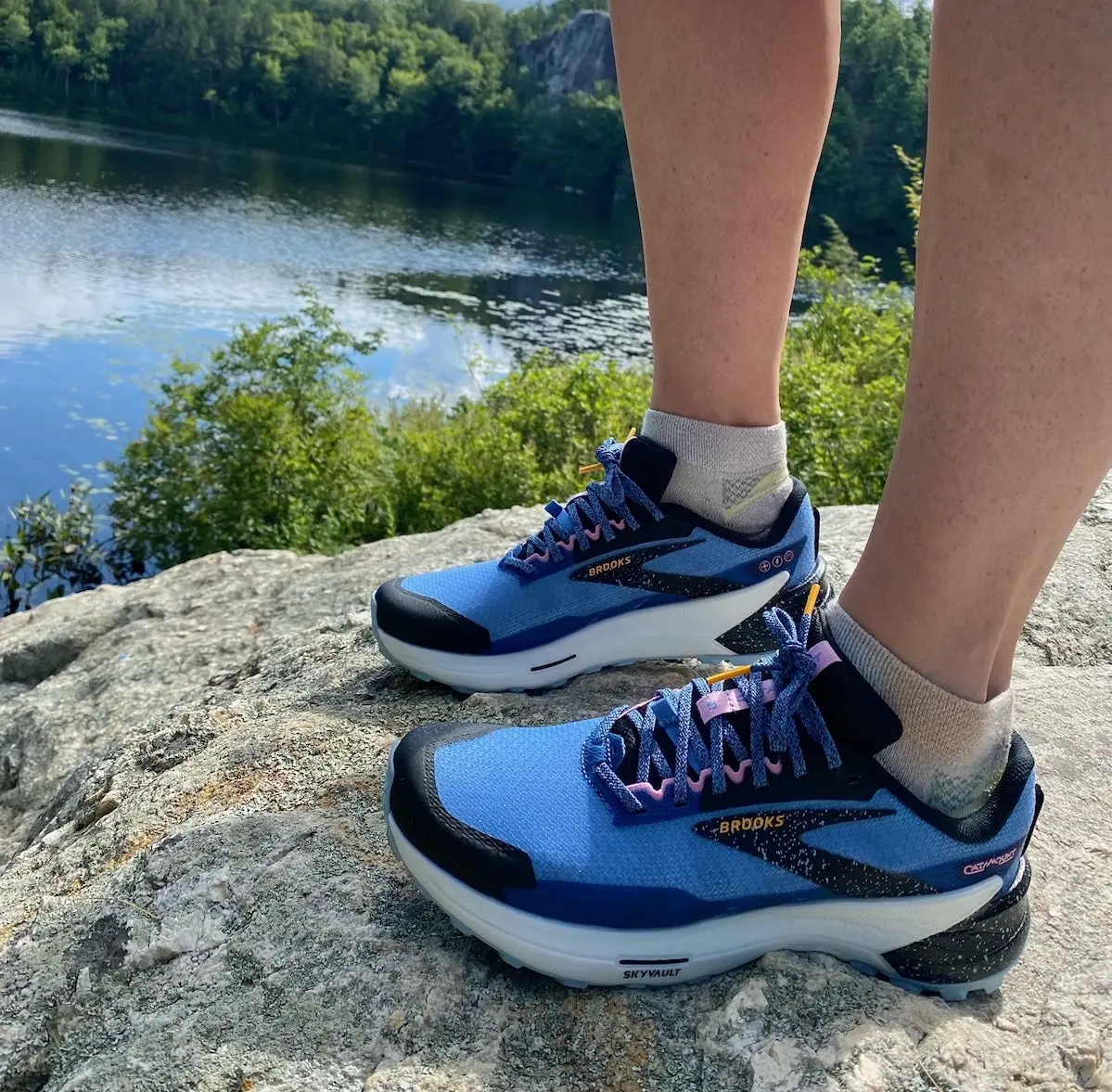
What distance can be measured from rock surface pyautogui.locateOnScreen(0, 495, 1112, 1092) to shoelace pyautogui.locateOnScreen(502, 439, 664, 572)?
0.78 feet

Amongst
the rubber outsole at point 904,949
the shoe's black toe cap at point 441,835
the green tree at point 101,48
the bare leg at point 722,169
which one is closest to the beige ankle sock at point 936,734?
the rubber outsole at point 904,949

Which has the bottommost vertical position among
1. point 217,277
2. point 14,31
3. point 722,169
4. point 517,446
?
point 217,277

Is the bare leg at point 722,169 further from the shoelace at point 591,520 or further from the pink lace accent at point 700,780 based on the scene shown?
the pink lace accent at point 700,780

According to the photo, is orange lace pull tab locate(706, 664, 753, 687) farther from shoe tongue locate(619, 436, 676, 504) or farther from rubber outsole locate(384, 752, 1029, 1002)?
shoe tongue locate(619, 436, 676, 504)

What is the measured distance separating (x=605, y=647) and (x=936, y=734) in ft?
2.12

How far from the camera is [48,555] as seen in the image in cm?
684

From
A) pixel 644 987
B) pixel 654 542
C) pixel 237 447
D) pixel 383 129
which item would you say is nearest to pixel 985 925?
pixel 644 987

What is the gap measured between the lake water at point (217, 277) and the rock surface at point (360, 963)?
675 cm

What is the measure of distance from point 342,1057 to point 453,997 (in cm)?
13

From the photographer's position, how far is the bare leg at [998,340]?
2.88ft

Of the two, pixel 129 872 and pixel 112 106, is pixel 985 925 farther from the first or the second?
pixel 112 106

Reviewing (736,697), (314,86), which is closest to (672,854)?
(736,697)

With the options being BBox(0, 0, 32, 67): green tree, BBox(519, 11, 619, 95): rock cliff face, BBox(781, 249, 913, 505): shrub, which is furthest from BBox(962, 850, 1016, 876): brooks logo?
BBox(519, 11, 619, 95): rock cliff face

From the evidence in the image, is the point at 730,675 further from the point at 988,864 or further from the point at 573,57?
the point at 573,57
